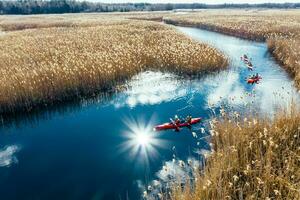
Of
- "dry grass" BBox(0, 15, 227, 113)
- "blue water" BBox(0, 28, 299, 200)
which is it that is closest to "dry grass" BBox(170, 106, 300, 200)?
"blue water" BBox(0, 28, 299, 200)

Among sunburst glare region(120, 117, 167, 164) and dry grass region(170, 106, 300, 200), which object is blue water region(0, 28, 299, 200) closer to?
sunburst glare region(120, 117, 167, 164)

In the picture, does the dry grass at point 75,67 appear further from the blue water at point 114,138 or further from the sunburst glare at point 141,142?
the sunburst glare at point 141,142

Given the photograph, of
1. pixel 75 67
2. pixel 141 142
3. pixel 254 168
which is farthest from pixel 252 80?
pixel 254 168

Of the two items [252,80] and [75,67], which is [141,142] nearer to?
[75,67]

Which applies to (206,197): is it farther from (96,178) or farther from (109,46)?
(109,46)

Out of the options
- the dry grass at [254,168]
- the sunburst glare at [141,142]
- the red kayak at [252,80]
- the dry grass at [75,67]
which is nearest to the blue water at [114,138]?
the sunburst glare at [141,142]

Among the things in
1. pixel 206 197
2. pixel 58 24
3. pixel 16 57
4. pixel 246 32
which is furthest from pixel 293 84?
pixel 58 24
